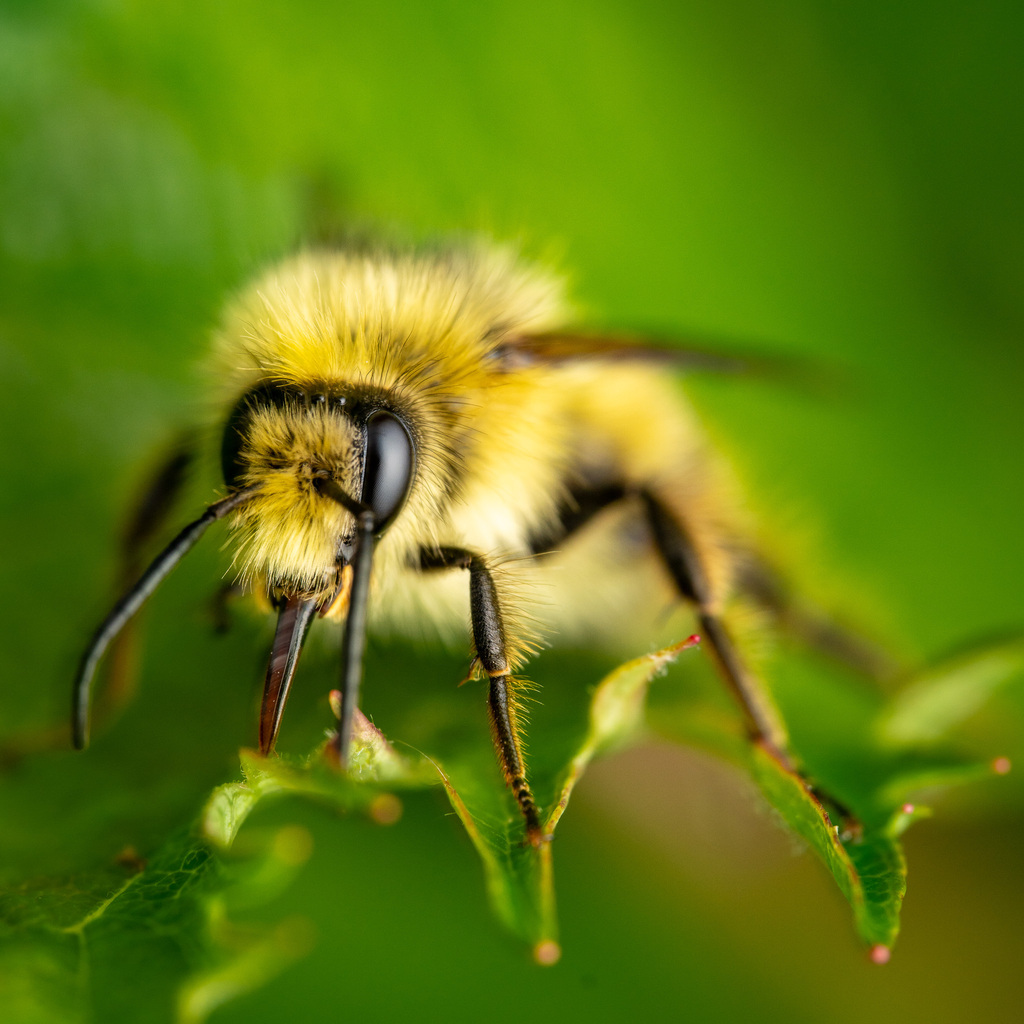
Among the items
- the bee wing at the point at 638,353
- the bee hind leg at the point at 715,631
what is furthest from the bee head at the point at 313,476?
the bee hind leg at the point at 715,631

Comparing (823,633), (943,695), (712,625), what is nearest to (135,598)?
(712,625)

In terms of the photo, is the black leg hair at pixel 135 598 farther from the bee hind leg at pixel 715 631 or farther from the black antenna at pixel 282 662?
the bee hind leg at pixel 715 631

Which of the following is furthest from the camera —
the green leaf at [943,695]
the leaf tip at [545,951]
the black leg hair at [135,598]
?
the green leaf at [943,695]

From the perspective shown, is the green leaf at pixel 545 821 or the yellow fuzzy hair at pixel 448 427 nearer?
the green leaf at pixel 545 821

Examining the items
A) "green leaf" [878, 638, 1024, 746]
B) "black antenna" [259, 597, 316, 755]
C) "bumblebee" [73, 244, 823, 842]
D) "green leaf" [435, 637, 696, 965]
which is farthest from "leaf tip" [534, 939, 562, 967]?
"green leaf" [878, 638, 1024, 746]

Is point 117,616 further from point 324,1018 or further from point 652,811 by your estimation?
point 652,811

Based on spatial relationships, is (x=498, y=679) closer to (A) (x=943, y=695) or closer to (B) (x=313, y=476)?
(B) (x=313, y=476)

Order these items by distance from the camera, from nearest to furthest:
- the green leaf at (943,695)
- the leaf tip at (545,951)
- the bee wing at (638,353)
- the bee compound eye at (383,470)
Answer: the leaf tip at (545,951) → the bee compound eye at (383,470) → the green leaf at (943,695) → the bee wing at (638,353)
